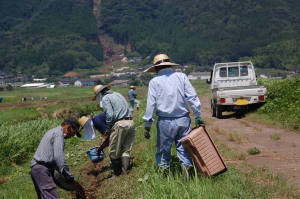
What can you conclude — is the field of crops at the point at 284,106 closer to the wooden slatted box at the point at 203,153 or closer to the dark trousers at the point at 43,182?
the wooden slatted box at the point at 203,153

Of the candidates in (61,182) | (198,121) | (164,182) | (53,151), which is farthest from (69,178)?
(198,121)

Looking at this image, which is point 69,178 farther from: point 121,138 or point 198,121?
point 198,121

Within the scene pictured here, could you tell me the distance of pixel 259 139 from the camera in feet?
25.0

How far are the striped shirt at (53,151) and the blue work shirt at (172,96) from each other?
53.4 inches

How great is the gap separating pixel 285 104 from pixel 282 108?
357 millimetres

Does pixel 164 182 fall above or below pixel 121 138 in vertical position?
below

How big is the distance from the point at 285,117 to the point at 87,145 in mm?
6877

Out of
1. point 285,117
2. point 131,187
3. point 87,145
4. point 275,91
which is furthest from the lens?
point 275,91

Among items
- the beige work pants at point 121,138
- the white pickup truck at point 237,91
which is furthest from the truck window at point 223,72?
the beige work pants at point 121,138

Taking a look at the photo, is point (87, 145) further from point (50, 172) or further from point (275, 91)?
point (275, 91)

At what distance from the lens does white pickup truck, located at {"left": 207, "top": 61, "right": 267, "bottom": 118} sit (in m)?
11.5

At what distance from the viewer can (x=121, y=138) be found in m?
5.81

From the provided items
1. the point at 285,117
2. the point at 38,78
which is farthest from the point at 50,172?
the point at 38,78

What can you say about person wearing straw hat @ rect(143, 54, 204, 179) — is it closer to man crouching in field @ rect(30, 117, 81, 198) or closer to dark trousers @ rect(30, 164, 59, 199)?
man crouching in field @ rect(30, 117, 81, 198)
